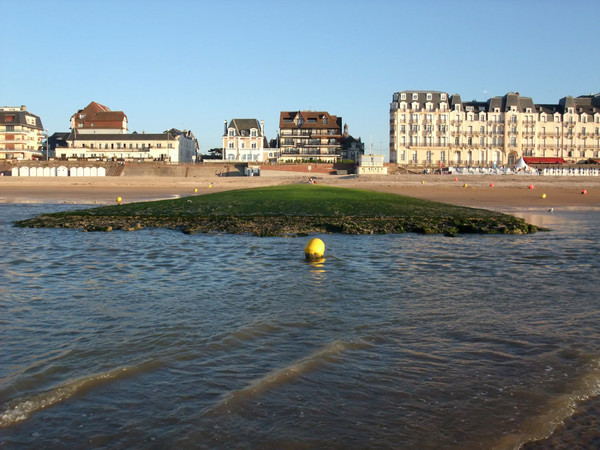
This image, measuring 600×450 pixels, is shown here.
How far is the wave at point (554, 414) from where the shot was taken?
5250mm

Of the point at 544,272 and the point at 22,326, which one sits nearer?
the point at 22,326

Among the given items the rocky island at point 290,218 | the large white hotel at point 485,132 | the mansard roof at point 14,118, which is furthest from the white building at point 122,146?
the rocky island at point 290,218

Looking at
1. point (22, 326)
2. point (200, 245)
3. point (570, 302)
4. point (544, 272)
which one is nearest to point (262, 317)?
point (22, 326)

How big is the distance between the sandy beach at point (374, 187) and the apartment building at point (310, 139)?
4117 centimetres

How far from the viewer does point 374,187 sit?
2473 inches

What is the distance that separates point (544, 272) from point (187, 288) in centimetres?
866

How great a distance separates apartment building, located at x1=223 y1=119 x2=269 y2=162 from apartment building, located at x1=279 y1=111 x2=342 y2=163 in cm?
496

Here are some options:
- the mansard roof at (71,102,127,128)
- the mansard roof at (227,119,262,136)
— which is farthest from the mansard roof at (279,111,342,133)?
the mansard roof at (71,102,127,128)

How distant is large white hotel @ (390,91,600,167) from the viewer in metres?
116

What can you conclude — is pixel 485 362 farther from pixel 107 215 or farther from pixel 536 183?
pixel 536 183

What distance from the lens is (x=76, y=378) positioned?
6.61 metres

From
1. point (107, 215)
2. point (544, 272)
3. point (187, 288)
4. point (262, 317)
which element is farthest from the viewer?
point (107, 215)

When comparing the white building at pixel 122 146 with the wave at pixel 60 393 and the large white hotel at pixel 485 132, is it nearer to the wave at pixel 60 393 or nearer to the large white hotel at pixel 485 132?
the large white hotel at pixel 485 132

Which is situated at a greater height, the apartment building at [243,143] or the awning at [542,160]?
the apartment building at [243,143]
